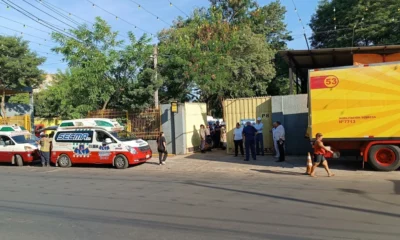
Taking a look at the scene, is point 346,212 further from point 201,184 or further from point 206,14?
point 206,14

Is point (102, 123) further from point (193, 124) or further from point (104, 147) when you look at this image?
point (193, 124)

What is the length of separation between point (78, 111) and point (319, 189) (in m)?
15.8

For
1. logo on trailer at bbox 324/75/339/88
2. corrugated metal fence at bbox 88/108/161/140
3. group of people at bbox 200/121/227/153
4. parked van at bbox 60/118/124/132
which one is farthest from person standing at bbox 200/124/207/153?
logo on trailer at bbox 324/75/339/88

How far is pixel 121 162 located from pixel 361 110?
9.84 metres

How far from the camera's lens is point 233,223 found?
21.2ft

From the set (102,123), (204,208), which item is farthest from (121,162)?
(204,208)

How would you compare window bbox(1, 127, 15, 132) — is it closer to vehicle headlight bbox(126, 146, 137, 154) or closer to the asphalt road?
vehicle headlight bbox(126, 146, 137, 154)

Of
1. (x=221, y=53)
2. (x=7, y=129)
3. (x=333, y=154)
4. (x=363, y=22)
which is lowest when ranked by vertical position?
(x=333, y=154)

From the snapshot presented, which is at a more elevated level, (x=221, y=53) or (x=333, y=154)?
(x=221, y=53)

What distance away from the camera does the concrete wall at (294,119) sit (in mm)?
17188

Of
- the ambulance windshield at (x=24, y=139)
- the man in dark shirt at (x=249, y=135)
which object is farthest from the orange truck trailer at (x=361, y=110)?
the ambulance windshield at (x=24, y=139)

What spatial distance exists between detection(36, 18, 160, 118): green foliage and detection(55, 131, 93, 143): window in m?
3.91

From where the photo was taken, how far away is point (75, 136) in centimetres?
1692

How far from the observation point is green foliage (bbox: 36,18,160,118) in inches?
800
